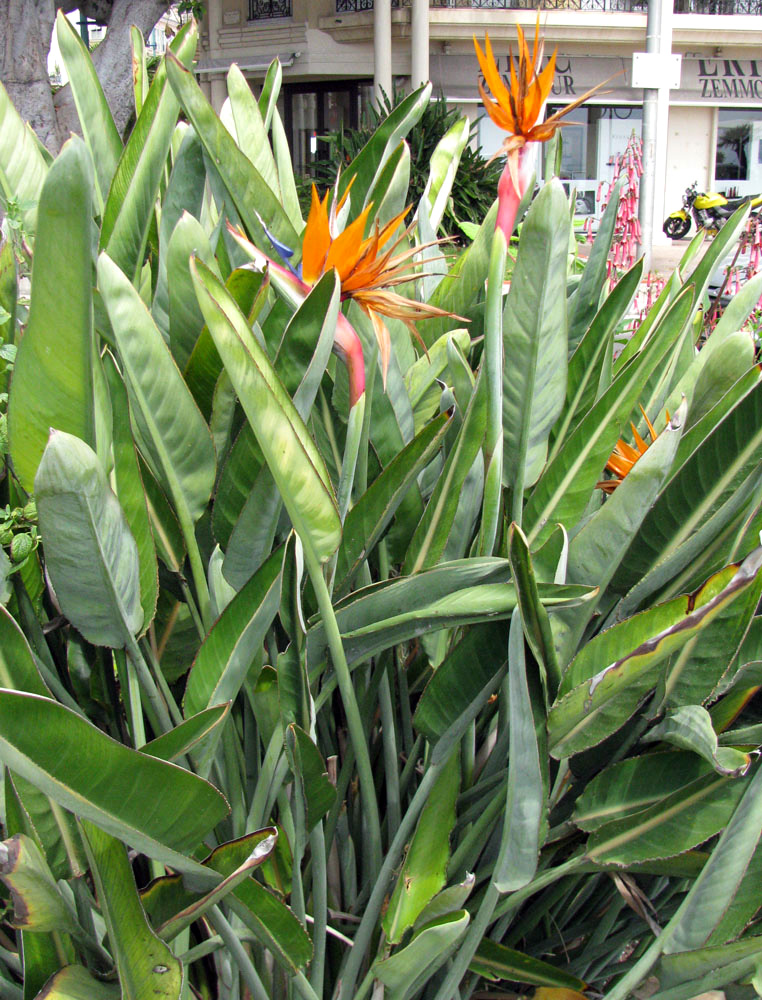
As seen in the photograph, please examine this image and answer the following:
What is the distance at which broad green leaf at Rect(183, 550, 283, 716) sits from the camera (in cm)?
61

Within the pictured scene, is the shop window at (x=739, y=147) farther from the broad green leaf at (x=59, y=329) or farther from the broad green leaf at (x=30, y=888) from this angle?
the broad green leaf at (x=30, y=888)

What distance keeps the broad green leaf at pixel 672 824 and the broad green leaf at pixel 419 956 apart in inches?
5.2

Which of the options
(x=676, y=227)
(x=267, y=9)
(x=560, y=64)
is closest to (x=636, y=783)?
(x=676, y=227)

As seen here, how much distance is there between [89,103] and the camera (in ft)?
3.11

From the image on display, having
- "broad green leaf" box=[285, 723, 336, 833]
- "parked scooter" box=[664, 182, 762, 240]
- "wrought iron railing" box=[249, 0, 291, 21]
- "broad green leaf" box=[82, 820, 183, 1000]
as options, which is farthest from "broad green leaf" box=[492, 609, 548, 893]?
"wrought iron railing" box=[249, 0, 291, 21]

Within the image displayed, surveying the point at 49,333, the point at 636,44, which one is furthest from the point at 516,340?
the point at 636,44

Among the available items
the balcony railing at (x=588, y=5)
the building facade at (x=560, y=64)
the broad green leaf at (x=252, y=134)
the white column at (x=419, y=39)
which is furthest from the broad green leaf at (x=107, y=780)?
the balcony railing at (x=588, y=5)

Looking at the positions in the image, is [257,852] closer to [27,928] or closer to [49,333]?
[27,928]

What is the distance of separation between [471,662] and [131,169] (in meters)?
0.54

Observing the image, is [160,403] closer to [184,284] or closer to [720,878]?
[184,284]

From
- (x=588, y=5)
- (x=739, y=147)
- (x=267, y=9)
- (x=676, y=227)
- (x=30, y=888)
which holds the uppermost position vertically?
(x=588, y=5)

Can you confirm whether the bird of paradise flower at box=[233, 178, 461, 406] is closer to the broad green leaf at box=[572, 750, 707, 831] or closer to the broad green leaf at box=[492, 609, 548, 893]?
the broad green leaf at box=[492, 609, 548, 893]

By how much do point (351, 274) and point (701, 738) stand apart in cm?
40

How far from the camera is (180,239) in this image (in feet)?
2.18
